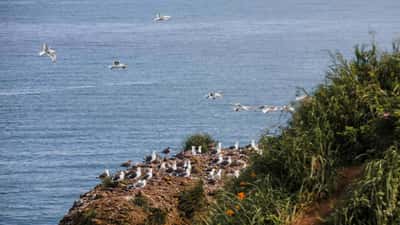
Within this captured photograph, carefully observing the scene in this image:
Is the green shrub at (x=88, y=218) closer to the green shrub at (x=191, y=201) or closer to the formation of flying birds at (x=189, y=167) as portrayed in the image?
the green shrub at (x=191, y=201)

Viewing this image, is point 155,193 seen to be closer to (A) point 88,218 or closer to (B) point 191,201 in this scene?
(A) point 88,218

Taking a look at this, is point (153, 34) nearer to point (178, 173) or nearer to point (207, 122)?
point (207, 122)

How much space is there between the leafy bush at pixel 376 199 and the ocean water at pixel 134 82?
56.4 feet

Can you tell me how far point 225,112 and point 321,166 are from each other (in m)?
63.9

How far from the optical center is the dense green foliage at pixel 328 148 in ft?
29.4

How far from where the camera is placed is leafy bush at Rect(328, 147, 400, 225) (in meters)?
8.42

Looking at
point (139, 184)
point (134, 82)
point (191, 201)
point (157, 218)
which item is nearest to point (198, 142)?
point (139, 184)

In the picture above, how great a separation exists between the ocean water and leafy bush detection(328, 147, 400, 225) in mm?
17192

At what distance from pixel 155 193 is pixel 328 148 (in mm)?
18957

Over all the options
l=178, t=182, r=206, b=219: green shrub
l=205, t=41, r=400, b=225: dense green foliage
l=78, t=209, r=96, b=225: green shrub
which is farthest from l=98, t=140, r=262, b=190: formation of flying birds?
l=205, t=41, r=400, b=225: dense green foliage

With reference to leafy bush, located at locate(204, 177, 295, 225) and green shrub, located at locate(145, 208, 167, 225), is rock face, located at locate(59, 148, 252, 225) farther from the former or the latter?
leafy bush, located at locate(204, 177, 295, 225)

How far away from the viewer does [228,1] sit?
651 feet

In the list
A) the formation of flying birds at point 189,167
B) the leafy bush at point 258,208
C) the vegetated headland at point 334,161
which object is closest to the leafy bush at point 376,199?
the vegetated headland at point 334,161

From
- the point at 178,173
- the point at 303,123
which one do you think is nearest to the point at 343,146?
the point at 303,123
